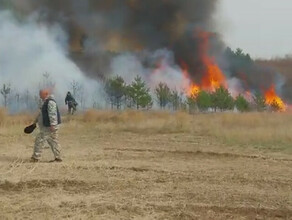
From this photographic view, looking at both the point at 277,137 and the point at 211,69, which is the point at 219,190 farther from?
the point at 211,69

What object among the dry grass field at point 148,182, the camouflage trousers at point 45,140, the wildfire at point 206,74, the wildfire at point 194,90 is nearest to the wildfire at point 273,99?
the wildfire at point 206,74

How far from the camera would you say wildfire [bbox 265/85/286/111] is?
64.0 m

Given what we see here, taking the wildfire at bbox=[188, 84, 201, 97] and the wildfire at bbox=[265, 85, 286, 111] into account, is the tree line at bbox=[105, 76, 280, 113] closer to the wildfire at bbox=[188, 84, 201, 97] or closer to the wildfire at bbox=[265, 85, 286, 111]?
the wildfire at bbox=[188, 84, 201, 97]

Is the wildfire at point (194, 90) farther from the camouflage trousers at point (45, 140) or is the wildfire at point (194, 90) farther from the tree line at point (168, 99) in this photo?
the camouflage trousers at point (45, 140)

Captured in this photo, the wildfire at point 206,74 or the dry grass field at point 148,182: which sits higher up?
the wildfire at point 206,74

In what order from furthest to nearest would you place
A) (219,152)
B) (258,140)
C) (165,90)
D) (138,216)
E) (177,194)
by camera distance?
(165,90), (258,140), (219,152), (177,194), (138,216)

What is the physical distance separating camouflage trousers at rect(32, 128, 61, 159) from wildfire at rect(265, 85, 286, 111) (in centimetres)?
5367

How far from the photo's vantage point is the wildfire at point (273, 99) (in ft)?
210

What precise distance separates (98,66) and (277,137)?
4629 centimetres

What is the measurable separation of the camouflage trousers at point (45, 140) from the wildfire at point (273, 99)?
2113 inches

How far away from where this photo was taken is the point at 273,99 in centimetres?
6575

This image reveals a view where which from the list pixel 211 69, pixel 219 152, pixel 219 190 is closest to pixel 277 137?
pixel 219 152

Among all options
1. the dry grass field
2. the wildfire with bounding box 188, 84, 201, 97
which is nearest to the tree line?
the wildfire with bounding box 188, 84, 201, 97

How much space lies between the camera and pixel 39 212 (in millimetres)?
6945
